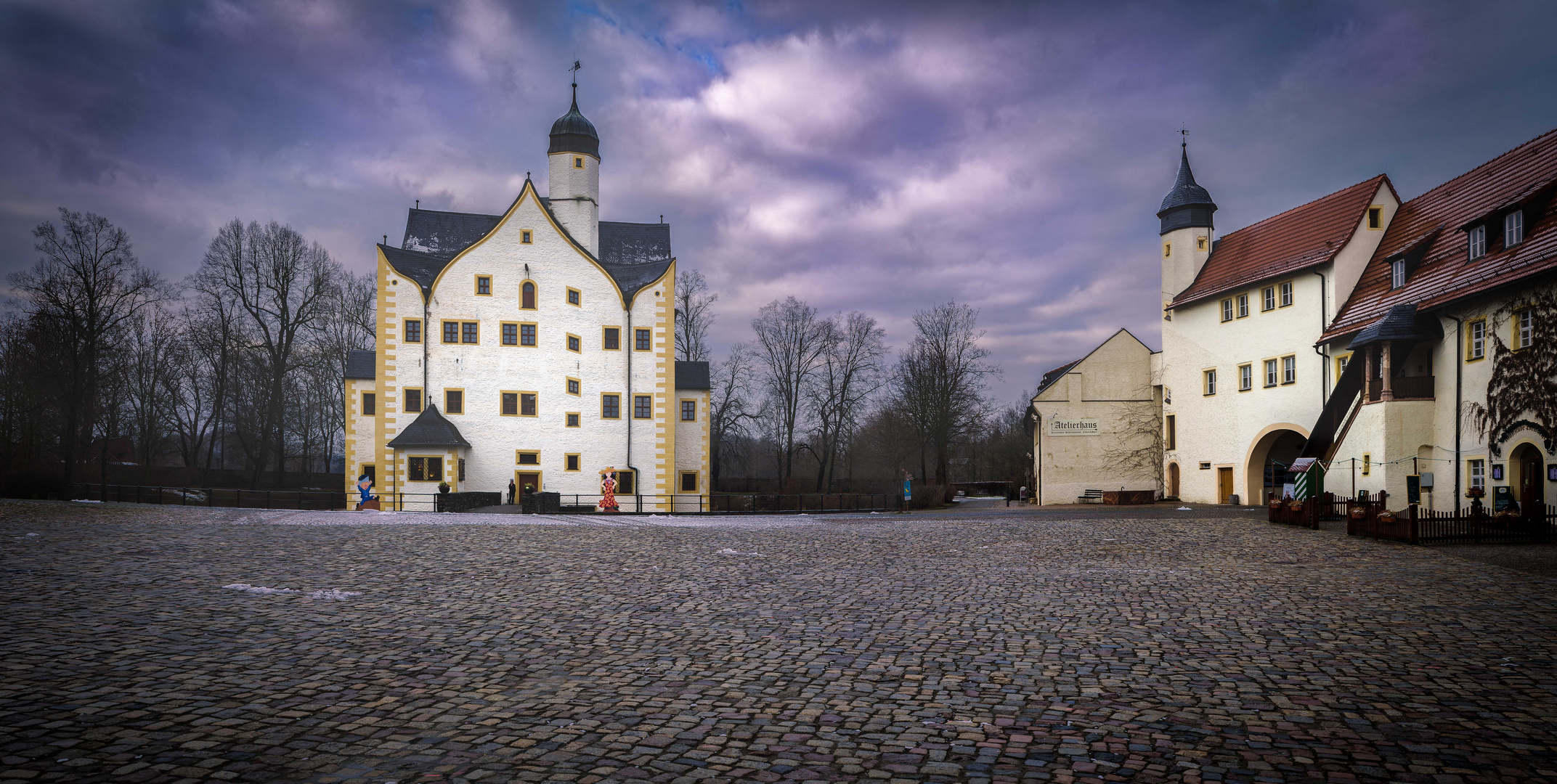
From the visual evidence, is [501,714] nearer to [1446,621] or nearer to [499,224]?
[1446,621]

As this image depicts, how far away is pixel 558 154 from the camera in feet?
152

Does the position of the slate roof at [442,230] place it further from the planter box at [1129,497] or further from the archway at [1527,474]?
the archway at [1527,474]

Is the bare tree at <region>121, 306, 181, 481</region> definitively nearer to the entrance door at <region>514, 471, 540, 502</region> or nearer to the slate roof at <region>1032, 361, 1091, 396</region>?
the entrance door at <region>514, 471, 540, 502</region>

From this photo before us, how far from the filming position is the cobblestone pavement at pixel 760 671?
4770 mm

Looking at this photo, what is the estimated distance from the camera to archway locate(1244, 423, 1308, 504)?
110 feet

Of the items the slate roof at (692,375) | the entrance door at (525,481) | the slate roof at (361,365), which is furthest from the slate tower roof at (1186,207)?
the slate roof at (361,365)

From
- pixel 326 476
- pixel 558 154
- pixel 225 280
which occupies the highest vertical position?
pixel 558 154

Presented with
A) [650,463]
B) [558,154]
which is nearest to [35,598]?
[650,463]

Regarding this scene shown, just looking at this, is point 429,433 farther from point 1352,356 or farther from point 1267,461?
point 1352,356

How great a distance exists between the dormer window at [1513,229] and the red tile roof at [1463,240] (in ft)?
0.41

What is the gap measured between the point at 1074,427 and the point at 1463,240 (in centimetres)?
1760

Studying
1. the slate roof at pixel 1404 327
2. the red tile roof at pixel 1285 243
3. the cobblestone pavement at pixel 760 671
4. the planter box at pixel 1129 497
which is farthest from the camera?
the planter box at pixel 1129 497

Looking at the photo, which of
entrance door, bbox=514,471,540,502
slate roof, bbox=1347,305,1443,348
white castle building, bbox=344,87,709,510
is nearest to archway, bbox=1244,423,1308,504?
slate roof, bbox=1347,305,1443,348

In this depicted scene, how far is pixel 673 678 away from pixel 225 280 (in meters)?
52.4
